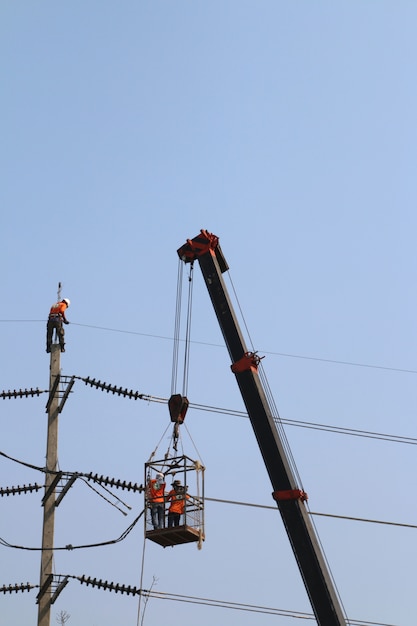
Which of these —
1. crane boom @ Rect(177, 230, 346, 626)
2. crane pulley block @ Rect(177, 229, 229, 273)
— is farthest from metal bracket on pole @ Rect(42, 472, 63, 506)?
crane pulley block @ Rect(177, 229, 229, 273)

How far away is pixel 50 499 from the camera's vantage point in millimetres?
19578

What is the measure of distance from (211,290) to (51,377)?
17.1 ft

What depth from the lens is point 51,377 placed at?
20.5 meters

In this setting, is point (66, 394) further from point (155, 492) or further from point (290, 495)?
point (290, 495)

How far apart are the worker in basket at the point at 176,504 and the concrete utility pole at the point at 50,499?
7.82 ft

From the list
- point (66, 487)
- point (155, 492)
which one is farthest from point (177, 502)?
point (66, 487)

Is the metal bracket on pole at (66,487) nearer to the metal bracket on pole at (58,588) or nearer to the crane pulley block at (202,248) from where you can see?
the metal bracket on pole at (58,588)

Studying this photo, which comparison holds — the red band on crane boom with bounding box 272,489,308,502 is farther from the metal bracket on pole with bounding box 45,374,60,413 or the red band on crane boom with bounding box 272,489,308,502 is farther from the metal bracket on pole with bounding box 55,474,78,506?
the metal bracket on pole with bounding box 45,374,60,413

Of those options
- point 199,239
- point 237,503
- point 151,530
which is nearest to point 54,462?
point 151,530

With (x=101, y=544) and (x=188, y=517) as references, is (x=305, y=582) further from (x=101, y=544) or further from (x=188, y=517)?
(x=101, y=544)

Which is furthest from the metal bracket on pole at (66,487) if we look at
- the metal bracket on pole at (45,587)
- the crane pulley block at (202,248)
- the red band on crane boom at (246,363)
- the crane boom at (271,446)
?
the crane pulley block at (202,248)

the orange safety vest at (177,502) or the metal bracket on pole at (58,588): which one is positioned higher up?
the orange safety vest at (177,502)

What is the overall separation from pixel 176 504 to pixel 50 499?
258cm

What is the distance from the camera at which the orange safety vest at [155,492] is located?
19.8 m
